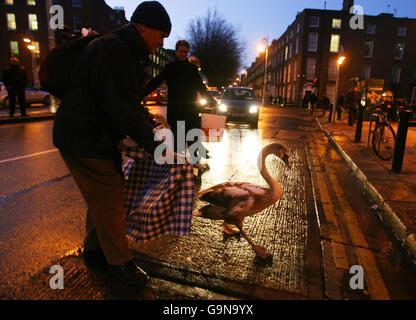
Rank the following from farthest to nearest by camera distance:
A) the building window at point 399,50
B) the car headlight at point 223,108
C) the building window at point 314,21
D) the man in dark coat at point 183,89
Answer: the building window at point 399,50 < the building window at point 314,21 < the car headlight at point 223,108 < the man in dark coat at point 183,89

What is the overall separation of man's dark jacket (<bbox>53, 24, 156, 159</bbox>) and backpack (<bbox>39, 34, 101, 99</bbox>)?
0.07 meters

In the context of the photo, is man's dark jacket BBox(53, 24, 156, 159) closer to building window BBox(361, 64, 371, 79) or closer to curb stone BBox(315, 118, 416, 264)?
curb stone BBox(315, 118, 416, 264)

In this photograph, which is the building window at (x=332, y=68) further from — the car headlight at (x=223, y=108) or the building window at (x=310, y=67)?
the car headlight at (x=223, y=108)

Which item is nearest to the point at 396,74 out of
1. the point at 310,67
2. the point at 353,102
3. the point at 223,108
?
the point at 310,67

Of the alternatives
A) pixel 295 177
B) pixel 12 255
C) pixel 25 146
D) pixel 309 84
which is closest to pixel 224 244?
pixel 12 255

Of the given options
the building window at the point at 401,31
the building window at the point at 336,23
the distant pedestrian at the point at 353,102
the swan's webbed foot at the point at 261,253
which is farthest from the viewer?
the building window at the point at 401,31

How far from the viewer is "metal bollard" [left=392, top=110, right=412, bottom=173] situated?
532 cm

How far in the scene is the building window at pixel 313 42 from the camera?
4088 centimetres

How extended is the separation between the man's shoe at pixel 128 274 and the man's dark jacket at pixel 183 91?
9.21ft

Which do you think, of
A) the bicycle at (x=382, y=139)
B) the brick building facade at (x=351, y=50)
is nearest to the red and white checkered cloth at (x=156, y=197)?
the bicycle at (x=382, y=139)

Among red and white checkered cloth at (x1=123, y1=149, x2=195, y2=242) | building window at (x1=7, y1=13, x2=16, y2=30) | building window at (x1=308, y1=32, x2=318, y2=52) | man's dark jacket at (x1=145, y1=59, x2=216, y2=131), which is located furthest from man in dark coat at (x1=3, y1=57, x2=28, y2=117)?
building window at (x1=308, y1=32, x2=318, y2=52)

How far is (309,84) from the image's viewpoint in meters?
41.6
